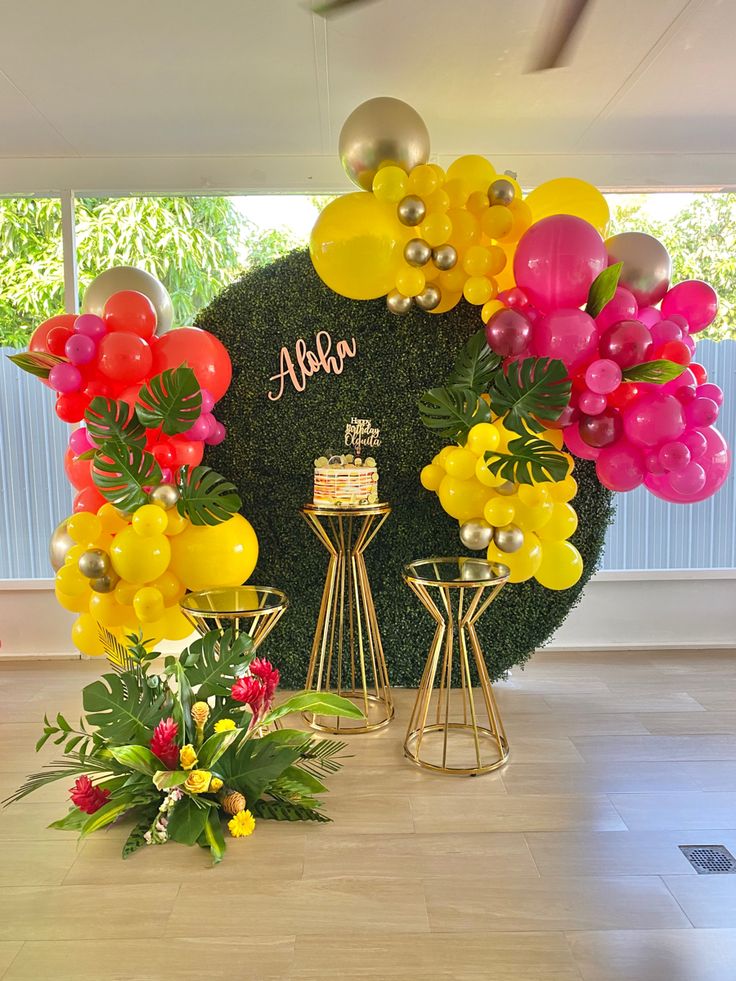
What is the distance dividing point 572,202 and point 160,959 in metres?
2.68

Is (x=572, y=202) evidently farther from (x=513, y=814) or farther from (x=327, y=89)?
(x=513, y=814)

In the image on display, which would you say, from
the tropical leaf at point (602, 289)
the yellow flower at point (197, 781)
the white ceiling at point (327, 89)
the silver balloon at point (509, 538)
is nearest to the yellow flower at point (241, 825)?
the yellow flower at point (197, 781)

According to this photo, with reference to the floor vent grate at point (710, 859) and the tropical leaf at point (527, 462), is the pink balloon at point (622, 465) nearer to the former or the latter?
the tropical leaf at point (527, 462)

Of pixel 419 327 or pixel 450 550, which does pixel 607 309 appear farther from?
pixel 450 550

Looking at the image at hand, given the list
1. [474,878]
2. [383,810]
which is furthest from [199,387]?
[474,878]

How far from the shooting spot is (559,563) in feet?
9.46

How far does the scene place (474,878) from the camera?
2.08 m

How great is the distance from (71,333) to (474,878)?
2.16 metres

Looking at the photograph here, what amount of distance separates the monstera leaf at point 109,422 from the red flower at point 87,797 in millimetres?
1037

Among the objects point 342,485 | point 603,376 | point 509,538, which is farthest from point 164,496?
point 603,376

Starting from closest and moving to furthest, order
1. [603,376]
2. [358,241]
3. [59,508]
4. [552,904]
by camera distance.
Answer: [552,904]
[603,376]
[358,241]
[59,508]

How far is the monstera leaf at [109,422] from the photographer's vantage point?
2.68m

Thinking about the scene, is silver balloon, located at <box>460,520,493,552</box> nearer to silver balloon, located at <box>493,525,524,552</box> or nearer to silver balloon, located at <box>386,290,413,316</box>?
silver balloon, located at <box>493,525,524,552</box>

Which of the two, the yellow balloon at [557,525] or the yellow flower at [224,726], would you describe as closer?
the yellow flower at [224,726]
